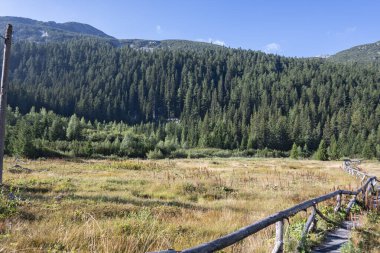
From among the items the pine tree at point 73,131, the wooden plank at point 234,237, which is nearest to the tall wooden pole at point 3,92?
the wooden plank at point 234,237

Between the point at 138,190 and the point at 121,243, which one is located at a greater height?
the point at 121,243

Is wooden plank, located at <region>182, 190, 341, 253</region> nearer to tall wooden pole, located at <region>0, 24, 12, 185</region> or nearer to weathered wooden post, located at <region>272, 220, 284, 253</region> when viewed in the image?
weathered wooden post, located at <region>272, 220, 284, 253</region>

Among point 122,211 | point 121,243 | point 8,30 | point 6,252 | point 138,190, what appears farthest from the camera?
point 138,190

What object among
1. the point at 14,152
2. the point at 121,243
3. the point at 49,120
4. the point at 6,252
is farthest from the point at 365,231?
the point at 49,120

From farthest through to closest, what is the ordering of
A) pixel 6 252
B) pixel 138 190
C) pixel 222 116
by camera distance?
1. pixel 222 116
2. pixel 138 190
3. pixel 6 252

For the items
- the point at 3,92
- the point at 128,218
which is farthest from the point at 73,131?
the point at 128,218

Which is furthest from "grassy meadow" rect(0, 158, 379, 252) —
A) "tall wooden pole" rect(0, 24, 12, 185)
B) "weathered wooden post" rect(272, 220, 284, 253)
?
"tall wooden pole" rect(0, 24, 12, 185)

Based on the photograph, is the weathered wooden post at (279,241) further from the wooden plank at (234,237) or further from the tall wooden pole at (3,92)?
the tall wooden pole at (3,92)

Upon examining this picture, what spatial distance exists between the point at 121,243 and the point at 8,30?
1614cm

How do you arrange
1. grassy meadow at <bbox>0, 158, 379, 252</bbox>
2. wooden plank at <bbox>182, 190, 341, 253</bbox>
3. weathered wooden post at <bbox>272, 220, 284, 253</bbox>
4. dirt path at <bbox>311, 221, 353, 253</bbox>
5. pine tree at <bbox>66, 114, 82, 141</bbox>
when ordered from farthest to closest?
1. pine tree at <bbox>66, 114, 82, 141</bbox>
2. dirt path at <bbox>311, 221, 353, 253</bbox>
3. weathered wooden post at <bbox>272, 220, 284, 253</bbox>
4. grassy meadow at <bbox>0, 158, 379, 252</bbox>
5. wooden plank at <bbox>182, 190, 341, 253</bbox>

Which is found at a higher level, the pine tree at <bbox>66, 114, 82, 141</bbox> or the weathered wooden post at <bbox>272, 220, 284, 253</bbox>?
the weathered wooden post at <bbox>272, 220, 284, 253</bbox>

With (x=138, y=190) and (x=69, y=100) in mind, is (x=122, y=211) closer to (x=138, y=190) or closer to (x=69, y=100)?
(x=138, y=190)

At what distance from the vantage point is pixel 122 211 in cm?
1322

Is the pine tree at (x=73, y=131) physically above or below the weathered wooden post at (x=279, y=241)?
below
